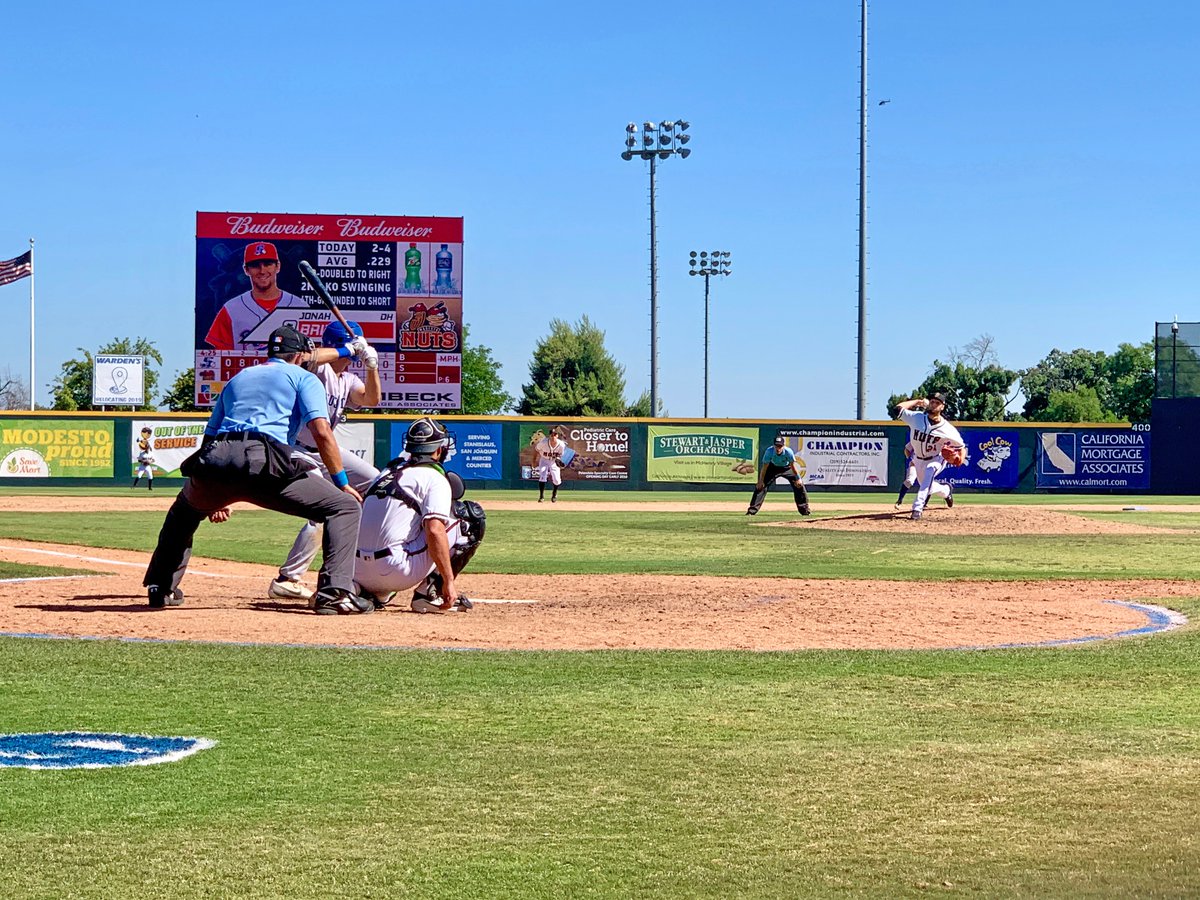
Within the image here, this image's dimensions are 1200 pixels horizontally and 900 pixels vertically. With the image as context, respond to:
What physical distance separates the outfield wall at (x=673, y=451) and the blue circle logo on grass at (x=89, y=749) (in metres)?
37.7

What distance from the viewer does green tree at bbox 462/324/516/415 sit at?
95188mm

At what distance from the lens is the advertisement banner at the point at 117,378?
179ft

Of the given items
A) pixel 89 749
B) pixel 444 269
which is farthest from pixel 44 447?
pixel 89 749

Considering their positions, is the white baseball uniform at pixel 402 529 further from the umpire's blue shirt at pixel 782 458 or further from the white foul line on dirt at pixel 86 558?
the umpire's blue shirt at pixel 782 458

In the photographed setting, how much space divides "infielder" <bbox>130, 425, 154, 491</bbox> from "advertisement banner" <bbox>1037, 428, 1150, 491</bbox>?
26.4 metres

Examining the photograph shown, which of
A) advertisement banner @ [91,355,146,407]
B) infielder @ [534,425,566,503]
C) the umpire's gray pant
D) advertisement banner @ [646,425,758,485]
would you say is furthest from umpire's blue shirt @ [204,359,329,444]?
advertisement banner @ [91,355,146,407]

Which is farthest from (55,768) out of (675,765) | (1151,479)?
(1151,479)

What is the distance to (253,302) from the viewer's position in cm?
3859

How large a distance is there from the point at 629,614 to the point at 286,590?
2.42 m

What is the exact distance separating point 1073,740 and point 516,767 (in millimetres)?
2126

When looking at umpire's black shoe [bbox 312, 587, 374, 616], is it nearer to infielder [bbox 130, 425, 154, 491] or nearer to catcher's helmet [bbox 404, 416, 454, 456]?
catcher's helmet [bbox 404, 416, 454, 456]

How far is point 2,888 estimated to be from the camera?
3709 millimetres

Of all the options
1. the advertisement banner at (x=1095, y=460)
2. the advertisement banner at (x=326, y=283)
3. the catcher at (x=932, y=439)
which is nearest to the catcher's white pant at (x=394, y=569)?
the catcher at (x=932, y=439)

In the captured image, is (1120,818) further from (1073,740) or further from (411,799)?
(411,799)
